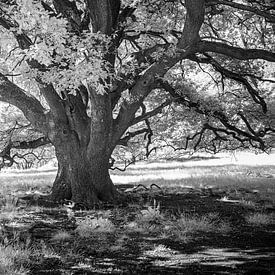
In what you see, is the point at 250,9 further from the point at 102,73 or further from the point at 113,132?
the point at 113,132

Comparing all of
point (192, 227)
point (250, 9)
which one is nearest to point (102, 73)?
point (250, 9)

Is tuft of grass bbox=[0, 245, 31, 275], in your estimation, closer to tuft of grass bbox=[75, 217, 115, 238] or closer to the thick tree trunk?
tuft of grass bbox=[75, 217, 115, 238]

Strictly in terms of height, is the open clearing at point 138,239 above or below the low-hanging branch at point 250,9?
below

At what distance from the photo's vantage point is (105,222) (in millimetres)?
9398

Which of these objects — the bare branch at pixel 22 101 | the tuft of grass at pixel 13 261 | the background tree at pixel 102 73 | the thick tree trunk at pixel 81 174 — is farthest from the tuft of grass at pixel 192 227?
the bare branch at pixel 22 101

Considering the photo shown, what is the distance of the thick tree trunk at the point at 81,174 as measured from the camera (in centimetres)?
1273

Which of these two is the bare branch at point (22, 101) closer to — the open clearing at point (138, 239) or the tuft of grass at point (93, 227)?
the open clearing at point (138, 239)

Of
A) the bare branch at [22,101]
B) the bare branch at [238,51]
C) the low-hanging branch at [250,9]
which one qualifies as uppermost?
the low-hanging branch at [250,9]

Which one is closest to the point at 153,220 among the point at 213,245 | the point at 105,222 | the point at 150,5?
the point at 105,222

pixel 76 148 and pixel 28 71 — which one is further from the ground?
pixel 28 71

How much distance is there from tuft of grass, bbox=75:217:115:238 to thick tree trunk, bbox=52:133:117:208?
2.94 m

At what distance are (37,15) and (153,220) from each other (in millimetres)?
5499

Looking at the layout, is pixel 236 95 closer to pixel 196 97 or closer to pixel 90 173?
pixel 196 97

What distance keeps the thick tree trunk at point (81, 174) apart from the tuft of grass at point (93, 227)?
9.65 feet
